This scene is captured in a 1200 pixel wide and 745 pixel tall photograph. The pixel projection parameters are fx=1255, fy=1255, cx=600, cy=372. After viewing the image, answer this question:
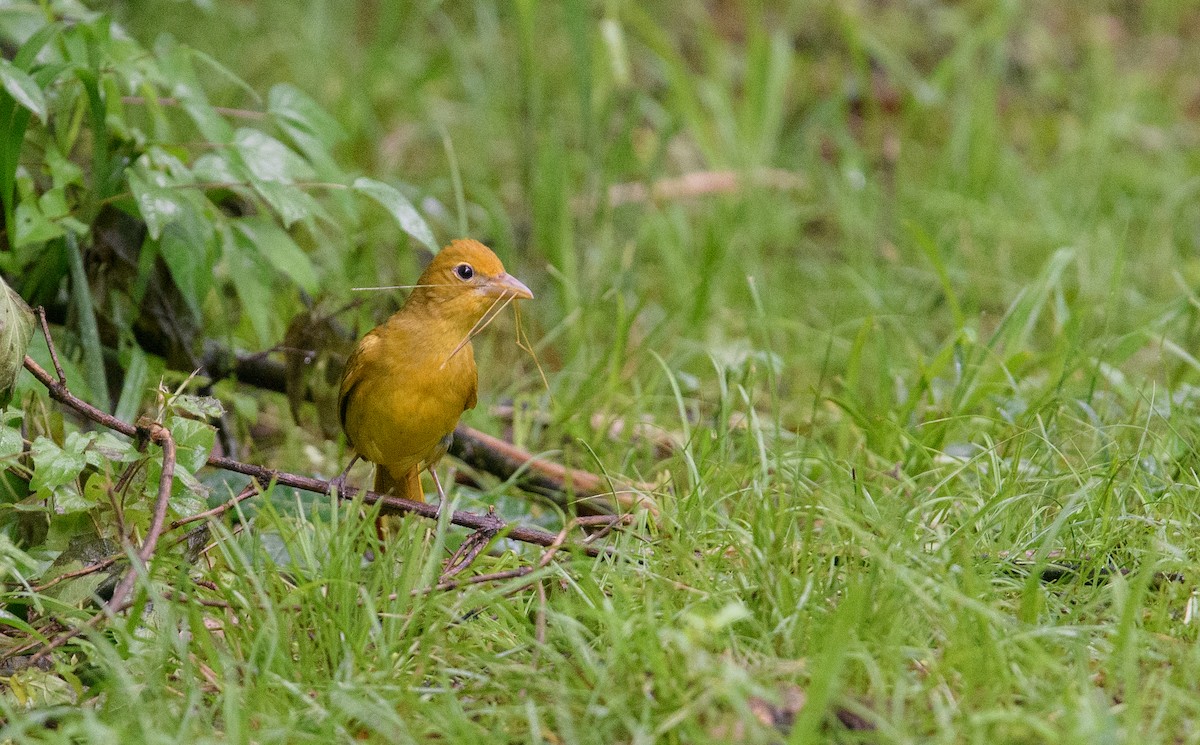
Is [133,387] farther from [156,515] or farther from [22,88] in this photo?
[156,515]

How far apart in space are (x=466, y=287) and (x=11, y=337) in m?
1.05

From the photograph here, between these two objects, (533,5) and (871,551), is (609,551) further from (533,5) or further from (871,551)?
(533,5)

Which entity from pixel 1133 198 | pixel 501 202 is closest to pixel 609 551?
pixel 501 202

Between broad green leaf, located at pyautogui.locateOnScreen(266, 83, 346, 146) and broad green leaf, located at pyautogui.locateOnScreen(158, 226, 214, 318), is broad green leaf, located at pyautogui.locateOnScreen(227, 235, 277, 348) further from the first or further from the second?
broad green leaf, located at pyautogui.locateOnScreen(266, 83, 346, 146)

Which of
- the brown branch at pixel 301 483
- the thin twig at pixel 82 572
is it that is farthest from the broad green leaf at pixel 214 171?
the thin twig at pixel 82 572

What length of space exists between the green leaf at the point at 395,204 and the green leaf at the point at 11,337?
28.5 inches

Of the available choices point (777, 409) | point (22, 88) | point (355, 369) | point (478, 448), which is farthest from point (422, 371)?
point (22, 88)

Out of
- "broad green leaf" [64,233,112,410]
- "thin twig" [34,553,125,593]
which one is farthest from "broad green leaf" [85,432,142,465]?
"broad green leaf" [64,233,112,410]

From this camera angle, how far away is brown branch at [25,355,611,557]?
2297 millimetres

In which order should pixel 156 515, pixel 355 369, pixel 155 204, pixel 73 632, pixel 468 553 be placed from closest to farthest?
pixel 73 632
pixel 156 515
pixel 468 553
pixel 155 204
pixel 355 369

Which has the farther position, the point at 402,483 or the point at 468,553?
the point at 402,483

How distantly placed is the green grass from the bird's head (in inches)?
15.2

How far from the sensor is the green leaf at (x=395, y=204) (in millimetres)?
2701

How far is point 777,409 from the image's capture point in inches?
103
